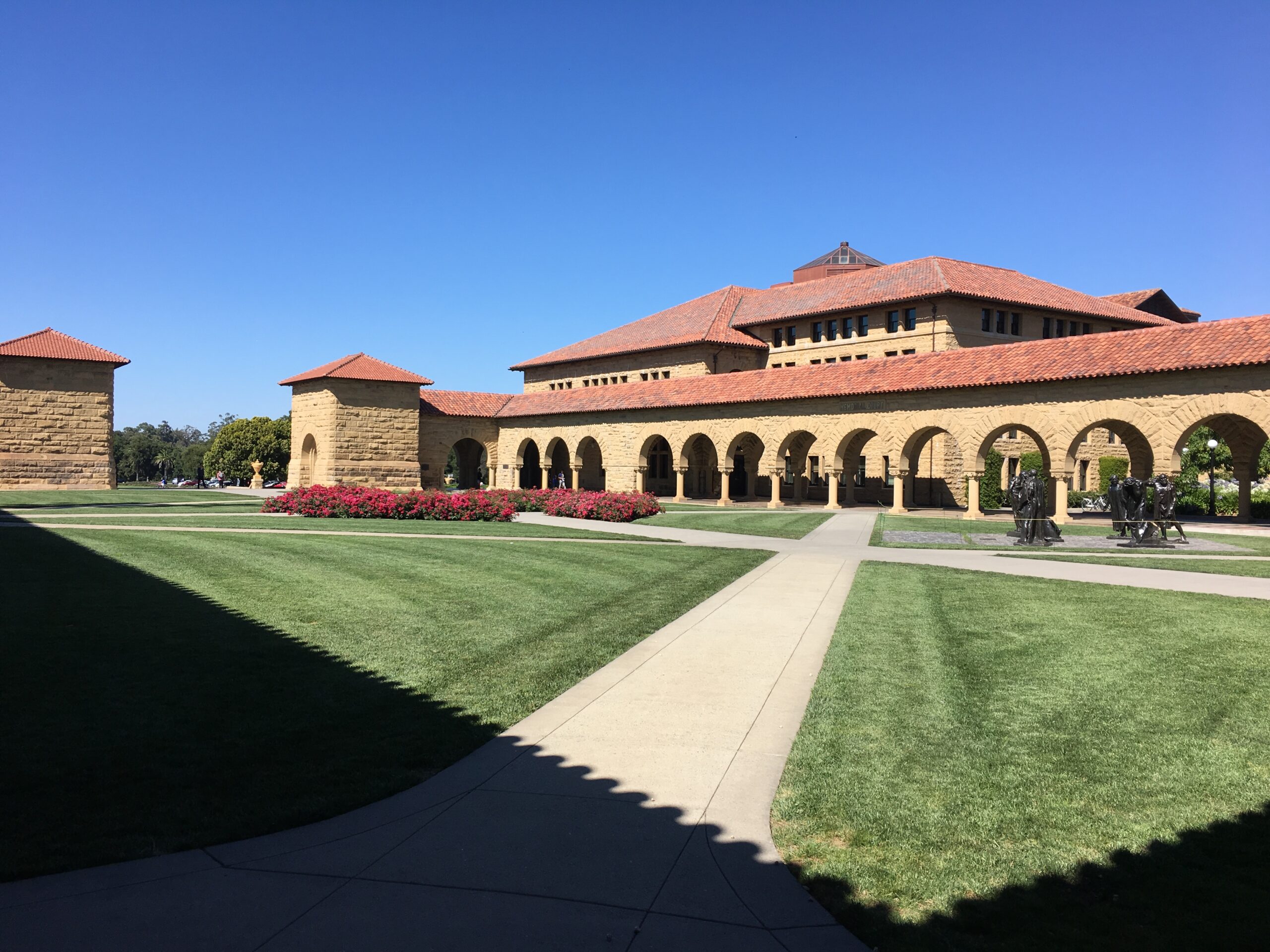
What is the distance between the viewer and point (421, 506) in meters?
28.7

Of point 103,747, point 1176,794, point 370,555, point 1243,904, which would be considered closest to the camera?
point 1243,904

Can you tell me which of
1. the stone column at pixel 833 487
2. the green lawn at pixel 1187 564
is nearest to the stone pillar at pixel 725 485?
the stone column at pixel 833 487

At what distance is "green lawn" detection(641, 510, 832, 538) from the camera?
80.3 feet

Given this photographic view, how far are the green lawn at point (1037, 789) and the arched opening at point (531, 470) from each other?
46734 millimetres

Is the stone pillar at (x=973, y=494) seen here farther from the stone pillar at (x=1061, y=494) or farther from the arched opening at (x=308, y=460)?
the arched opening at (x=308, y=460)

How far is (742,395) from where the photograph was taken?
129ft

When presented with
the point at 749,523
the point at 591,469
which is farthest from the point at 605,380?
the point at 749,523

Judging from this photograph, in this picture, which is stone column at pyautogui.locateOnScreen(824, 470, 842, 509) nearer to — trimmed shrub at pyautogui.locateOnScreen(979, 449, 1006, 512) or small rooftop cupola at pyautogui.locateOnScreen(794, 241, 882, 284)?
trimmed shrub at pyautogui.locateOnScreen(979, 449, 1006, 512)

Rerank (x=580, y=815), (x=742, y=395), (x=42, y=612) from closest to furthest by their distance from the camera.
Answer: (x=580, y=815) < (x=42, y=612) < (x=742, y=395)

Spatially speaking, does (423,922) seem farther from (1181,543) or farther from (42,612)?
(1181,543)

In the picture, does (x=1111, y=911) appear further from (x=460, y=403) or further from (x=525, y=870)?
(x=460, y=403)

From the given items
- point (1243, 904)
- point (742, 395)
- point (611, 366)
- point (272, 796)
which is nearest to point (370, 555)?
point (272, 796)

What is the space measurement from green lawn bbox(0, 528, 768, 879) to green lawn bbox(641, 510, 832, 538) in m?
8.71

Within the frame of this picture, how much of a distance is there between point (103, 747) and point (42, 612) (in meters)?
5.29
